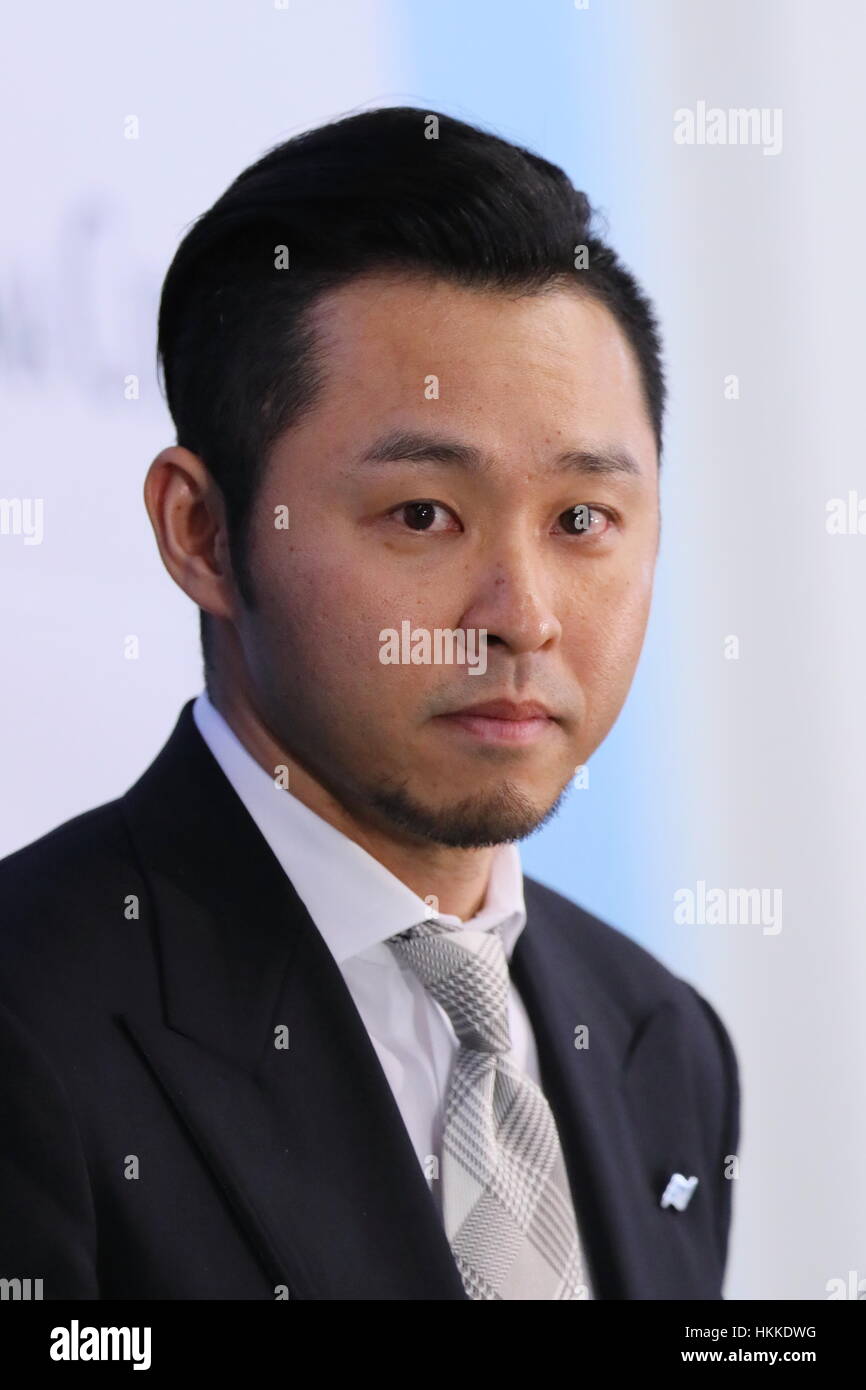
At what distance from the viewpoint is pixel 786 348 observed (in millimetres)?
2389

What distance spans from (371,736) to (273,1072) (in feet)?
1.00

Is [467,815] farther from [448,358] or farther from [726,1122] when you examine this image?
[726,1122]

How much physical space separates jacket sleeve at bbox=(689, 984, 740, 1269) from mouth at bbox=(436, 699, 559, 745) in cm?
55

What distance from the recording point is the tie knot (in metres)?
1.60

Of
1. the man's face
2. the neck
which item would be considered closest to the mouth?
the man's face

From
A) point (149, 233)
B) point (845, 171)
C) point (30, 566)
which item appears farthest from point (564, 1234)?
point (845, 171)

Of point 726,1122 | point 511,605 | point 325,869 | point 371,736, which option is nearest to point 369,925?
point 325,869

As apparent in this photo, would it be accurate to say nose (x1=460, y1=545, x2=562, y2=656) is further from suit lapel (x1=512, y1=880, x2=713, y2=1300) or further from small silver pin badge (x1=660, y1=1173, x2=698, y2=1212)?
small silver pin badge (x1=660, y1=1173, x2=698, y2=1212)

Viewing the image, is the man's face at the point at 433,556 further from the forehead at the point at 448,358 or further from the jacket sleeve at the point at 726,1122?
the jacket sleeve at the point at 726,1122

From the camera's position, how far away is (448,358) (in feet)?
5.16

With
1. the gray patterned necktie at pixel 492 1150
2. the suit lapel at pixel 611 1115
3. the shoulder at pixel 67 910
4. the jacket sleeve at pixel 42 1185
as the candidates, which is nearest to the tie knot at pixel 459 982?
the gray patterned necktie at pixel 492 1150

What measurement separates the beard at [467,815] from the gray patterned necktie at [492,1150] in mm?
86

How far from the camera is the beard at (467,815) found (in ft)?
5.23

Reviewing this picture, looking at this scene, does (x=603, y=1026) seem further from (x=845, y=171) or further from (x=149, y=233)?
(x=845, y=171)
